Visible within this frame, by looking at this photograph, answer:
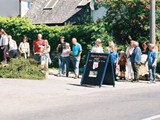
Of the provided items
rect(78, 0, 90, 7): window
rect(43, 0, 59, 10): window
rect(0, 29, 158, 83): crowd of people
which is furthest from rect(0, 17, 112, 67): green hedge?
rect(43, 0, 59, 10): window

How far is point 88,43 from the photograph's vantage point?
23453 millimetres

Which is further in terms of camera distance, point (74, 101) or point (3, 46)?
point (3, 46)

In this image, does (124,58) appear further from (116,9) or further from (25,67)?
(116,9)

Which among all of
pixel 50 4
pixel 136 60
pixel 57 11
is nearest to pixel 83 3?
pixel 57 11

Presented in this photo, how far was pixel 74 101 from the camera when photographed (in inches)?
521

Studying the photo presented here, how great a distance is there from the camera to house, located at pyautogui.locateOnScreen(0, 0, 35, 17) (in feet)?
141

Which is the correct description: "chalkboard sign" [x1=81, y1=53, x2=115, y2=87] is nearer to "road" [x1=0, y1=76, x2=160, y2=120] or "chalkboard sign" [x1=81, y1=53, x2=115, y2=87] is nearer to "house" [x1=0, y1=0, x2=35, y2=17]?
"road" [x1=0, y1=76, x2=160, y2=120]

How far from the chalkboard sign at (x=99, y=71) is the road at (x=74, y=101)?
0.31m

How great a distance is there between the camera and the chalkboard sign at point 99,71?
666 inches

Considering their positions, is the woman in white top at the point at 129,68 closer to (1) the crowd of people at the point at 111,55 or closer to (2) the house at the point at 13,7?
(1) the crowd of people at the point at 111,55

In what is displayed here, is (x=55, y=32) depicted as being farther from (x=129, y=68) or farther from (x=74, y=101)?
(x=74, y=101)

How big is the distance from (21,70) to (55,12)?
2055 cm

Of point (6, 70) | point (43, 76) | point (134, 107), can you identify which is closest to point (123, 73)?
point (43, 76)

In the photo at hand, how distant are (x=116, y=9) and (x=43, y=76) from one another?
788 centimetres
